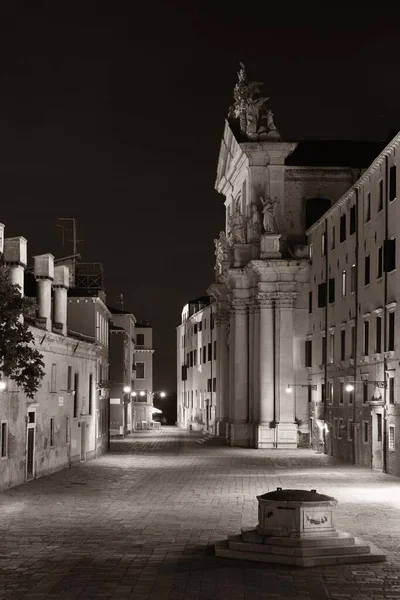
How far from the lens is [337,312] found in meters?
47.8

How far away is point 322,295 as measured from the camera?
51.3 metres

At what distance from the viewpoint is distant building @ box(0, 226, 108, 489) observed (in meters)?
31.6

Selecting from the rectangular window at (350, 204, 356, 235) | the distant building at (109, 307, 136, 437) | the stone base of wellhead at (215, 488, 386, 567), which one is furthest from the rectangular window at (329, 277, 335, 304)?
the stone base of wellhead at (215, 488, 386, 567)

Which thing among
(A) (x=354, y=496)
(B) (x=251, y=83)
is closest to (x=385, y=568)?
(A) (x=354, y=496)

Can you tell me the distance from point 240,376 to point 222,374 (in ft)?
28.1

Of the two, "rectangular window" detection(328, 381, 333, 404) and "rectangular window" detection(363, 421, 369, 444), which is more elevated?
"rectangular window" detection(328, 381, 333, 404)

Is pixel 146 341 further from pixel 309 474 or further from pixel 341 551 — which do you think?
pixel 341 551

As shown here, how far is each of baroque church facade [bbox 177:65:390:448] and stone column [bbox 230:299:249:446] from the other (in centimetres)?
6

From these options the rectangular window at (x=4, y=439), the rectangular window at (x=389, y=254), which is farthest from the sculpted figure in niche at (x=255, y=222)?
the rectangular window at (x=4, y=439)

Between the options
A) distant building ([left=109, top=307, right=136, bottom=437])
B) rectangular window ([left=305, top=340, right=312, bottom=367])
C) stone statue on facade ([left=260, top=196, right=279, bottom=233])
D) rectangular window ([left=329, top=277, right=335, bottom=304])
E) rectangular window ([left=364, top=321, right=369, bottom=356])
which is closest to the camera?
rectangular window ([left=364, top=321, right=369, bottom=356])

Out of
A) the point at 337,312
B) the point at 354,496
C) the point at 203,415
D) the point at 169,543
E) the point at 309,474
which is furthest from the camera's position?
the point at 203,415

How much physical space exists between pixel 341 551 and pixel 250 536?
1625 millimetres

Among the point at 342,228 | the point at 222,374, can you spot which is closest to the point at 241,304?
the point at 222,374

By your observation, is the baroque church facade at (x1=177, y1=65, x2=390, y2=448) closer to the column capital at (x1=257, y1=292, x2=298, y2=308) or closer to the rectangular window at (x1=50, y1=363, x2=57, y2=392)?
the column capital at (x1=257, y1=292, x2=298, y2=308)
